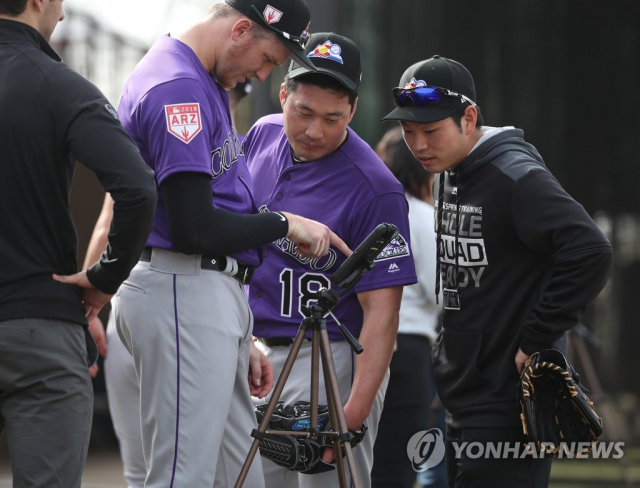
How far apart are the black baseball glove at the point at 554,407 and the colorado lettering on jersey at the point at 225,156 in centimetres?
111

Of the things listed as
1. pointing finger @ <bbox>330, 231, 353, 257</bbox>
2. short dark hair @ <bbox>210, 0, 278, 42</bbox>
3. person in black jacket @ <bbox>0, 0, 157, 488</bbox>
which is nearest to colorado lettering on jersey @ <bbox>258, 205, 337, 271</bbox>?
pointing finger @ <bbox>330, 231, 353, 257</bbox>

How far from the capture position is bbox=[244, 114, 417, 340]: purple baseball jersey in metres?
3.40

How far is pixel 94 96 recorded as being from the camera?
2.58 meters

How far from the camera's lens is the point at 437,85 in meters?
3.38

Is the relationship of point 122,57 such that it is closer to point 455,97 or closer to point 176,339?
point 455,97

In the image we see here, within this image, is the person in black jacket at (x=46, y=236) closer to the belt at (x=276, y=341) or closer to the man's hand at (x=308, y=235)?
the man's hand at (x=308, y=235)

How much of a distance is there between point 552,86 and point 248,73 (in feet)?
11.7

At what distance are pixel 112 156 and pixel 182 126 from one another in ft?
0.95

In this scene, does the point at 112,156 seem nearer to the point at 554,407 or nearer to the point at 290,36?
the point at 290,36

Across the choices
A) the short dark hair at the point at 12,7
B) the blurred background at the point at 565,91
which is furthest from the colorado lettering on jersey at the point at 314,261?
the blurred background at the point at 565,91

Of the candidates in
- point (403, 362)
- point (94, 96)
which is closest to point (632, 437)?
point (403, 362)

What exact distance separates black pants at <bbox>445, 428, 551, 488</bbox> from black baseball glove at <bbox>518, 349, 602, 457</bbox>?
0.25ft

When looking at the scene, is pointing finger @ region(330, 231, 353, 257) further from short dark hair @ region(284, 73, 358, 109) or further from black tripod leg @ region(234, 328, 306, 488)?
short dark hair @ region(284, 73, 358, 109)

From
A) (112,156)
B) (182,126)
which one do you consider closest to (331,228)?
(182,126)
